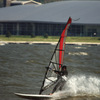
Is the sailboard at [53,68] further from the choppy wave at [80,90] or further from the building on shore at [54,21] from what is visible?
the building on shore at [54,21]

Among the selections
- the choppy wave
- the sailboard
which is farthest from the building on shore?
the sailboard

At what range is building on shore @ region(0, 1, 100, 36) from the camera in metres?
93.1

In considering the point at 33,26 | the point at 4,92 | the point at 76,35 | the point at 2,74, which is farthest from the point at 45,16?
the point at 4,92

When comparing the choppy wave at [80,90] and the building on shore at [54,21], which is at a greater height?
the building on shore at [54,21]

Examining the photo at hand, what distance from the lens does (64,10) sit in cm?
10069

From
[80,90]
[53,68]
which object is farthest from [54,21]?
[53,68]

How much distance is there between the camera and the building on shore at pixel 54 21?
9306 cm

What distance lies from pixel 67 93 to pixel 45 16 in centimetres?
7745

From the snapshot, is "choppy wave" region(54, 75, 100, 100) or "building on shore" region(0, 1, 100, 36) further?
"building on shore" region(0, 1, 100, 36)

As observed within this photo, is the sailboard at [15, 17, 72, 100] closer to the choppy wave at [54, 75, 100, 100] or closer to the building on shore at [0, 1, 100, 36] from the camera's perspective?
the choppy wave at [54, 75, 100, 100]

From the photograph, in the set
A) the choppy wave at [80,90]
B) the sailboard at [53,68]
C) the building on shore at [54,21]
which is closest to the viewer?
the sailboard at [53,68]

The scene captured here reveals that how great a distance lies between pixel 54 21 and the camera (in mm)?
93000

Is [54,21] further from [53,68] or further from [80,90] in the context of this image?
[53,68]

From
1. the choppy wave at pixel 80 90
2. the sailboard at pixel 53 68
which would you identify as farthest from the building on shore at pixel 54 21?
the sailboard at pixel 53 68
